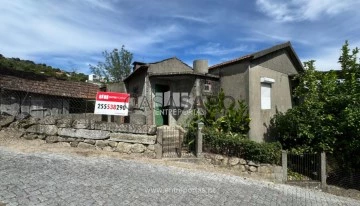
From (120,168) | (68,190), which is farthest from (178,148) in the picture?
(68,190)

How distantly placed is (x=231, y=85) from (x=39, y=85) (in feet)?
40.1

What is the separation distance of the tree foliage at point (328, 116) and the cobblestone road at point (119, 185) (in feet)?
9.82

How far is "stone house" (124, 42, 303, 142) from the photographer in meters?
12.8

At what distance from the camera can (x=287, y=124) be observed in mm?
12695

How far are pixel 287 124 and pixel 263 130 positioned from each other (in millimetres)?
1136

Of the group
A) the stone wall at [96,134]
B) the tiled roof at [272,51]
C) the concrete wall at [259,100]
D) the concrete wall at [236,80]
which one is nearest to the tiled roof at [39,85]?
the stone wall at [96,134]

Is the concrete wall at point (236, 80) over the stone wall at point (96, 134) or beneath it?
over

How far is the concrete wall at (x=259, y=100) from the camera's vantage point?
41.3 ft

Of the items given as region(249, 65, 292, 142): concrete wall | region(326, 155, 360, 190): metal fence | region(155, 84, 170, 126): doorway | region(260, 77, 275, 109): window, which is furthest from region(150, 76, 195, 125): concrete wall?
region(326, 155, 360, 190): metal fence

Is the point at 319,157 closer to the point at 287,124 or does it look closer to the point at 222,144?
the point at 287,124

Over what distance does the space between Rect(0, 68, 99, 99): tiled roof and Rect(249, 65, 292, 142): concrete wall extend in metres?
10.6

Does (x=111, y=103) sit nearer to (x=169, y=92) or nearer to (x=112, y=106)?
(x=112, y=106)

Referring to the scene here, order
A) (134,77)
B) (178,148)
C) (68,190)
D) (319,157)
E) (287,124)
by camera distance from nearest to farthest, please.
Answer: (68,190) < (178,148) < (319,157) < (287,124) < (134,77)

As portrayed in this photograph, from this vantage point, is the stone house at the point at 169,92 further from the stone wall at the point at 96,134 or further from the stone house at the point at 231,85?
the stone wall at the point at 96,134
